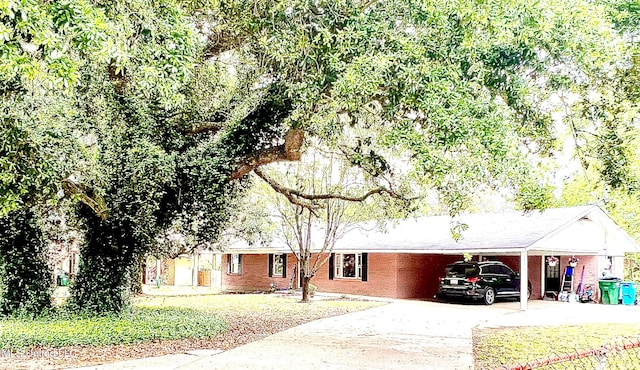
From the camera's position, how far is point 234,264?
34.5m

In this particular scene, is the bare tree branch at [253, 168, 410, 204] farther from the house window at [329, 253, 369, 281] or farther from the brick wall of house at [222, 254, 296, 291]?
the brick wall of house at [222, 254, 296, 291]

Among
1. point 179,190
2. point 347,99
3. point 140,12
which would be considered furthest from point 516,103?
point 179,190

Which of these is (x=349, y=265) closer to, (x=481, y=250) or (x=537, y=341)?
(x=481, y=250)

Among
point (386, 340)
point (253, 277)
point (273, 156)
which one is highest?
point (273, 156)

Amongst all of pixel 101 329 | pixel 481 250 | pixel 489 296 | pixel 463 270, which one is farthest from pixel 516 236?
pixel 101 329

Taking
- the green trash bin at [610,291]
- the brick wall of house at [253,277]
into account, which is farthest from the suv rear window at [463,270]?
the brick wall of house at [253,277]

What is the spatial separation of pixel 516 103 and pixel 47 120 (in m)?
8.49

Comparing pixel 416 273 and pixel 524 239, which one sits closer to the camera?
pixel 524 239

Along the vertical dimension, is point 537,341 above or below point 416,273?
below

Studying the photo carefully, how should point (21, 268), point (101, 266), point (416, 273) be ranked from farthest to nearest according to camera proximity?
point (416, 273) → point (101, 266) → point (21, 268)

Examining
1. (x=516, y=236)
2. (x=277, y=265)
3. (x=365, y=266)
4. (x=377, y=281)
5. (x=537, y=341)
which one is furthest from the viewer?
(x=277, y=265)

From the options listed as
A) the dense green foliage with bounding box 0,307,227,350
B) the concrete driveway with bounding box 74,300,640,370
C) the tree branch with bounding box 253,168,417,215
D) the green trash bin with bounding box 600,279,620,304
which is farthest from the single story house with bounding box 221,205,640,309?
the dense green foliage with bounding box 0,307,227,350

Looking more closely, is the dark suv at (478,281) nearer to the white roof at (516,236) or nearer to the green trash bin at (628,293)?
the white roof at (516,236)

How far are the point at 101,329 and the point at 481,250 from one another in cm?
1264
